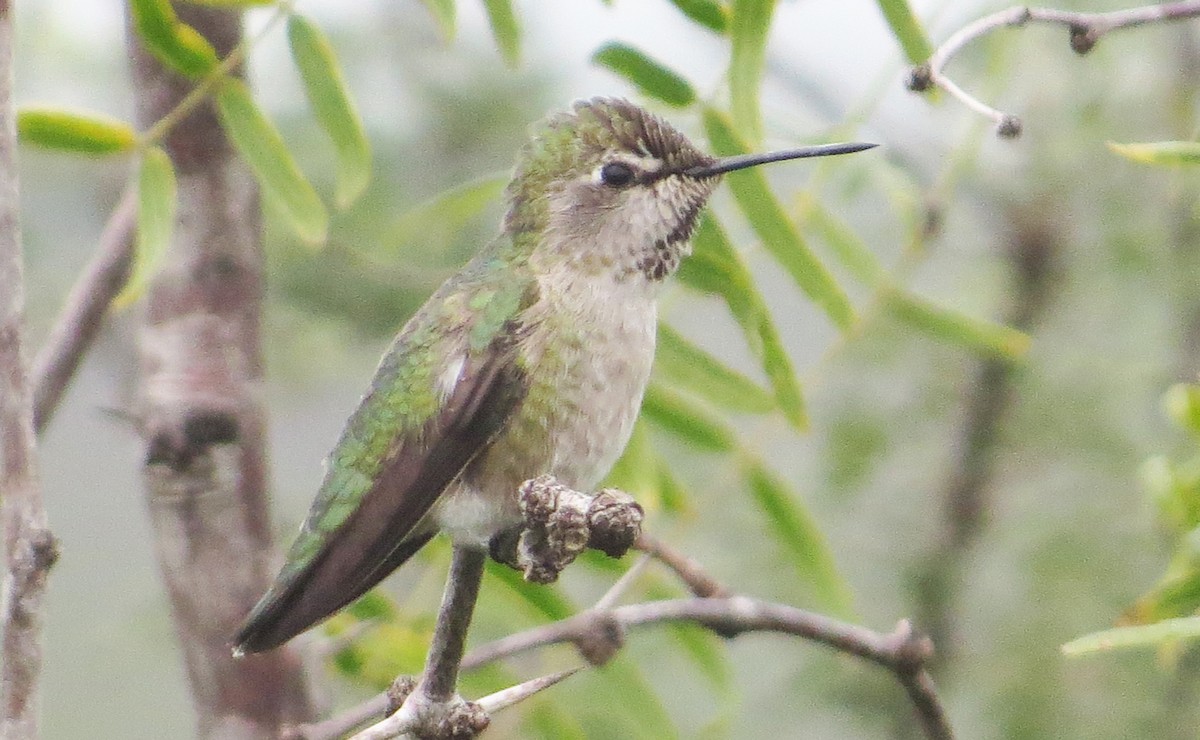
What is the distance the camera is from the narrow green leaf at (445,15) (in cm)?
158

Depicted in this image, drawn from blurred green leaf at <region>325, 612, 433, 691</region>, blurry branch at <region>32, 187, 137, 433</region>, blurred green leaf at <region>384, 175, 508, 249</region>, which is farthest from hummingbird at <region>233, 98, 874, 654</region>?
blurry branch at <region>32, 187, 137, 433</region>

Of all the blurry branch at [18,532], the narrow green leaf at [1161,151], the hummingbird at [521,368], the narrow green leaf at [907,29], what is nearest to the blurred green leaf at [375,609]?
the hummingbird at [521,368]

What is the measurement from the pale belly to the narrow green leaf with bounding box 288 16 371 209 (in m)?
0.31

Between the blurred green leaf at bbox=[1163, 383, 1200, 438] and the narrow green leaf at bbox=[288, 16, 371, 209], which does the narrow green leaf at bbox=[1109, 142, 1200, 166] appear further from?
the narrow green leaf at bbox=[288, 16, 371, 209]

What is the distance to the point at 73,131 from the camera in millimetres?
1699

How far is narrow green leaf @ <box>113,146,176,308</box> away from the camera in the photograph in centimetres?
158

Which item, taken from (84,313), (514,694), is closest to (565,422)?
(514,694)

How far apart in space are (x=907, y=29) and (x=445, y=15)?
1.67 feet

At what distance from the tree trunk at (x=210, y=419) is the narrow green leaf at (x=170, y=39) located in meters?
0.26

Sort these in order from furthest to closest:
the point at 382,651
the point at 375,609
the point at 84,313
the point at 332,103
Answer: the point at 84,313 → the point at 375,609 → the point at 382,651 → the point at 332,103

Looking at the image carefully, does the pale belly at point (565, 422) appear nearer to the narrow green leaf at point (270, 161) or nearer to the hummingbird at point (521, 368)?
the hummingbird at point (521, 368)

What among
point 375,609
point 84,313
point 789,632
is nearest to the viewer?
point 789,632

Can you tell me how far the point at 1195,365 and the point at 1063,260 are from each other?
1.36ft

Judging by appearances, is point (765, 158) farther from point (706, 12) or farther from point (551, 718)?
point (551, 718)
